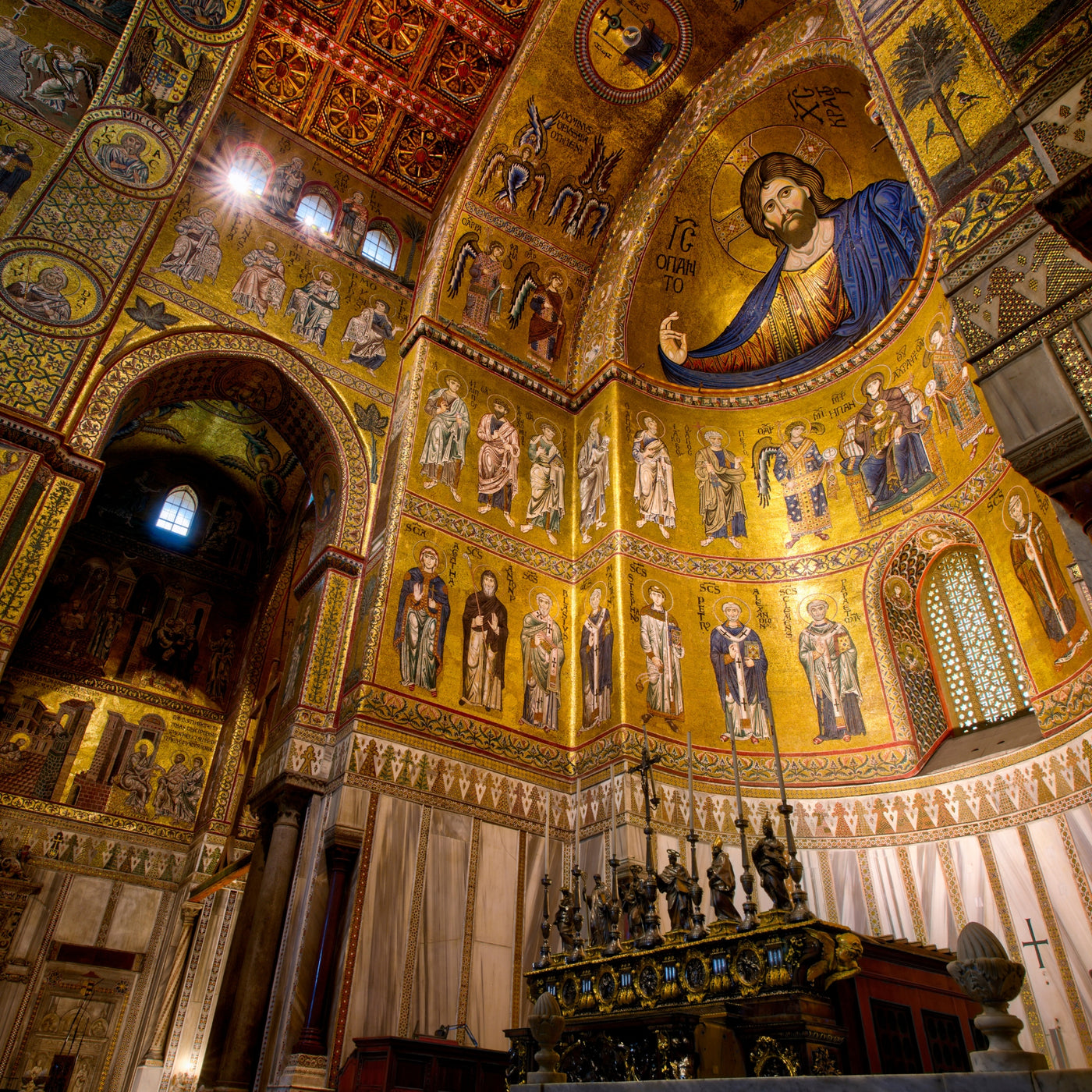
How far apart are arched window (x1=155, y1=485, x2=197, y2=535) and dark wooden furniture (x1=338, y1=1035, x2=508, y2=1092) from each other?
41.3ft

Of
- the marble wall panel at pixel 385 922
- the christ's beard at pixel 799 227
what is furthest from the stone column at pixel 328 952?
the christ's beard at pixel 799 227

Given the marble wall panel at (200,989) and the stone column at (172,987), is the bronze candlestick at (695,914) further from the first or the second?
the stone column at (172,987)

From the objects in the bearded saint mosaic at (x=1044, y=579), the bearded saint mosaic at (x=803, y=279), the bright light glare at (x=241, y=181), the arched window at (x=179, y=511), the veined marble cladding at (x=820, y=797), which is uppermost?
the bright light glare at (x=241, y=181)

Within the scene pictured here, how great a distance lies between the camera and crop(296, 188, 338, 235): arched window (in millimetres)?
14664

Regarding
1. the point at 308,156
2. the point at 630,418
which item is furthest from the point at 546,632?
the point at 308,156

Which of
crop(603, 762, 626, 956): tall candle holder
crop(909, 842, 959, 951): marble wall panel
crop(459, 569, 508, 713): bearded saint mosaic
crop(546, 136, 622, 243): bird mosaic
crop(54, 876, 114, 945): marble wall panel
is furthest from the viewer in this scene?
crop(546, 136, 622, 243): bird mosaic

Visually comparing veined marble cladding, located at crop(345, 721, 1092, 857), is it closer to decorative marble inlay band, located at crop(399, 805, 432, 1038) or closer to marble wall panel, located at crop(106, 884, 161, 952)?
decorative marble inlay band, located at crop(399, 805, 432, 1038)

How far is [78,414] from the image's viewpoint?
33.6 feet

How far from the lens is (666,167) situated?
14.9 m

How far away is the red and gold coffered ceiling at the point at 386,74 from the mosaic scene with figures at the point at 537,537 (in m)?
0.08

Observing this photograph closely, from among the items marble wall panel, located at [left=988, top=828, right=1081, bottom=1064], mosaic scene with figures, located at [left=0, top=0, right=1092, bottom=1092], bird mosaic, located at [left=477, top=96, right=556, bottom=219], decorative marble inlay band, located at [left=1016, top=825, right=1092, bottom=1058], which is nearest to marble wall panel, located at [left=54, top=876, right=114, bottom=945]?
mosaic scene with figures, located at [left=0, top=0, right=1092, bottom=1092]

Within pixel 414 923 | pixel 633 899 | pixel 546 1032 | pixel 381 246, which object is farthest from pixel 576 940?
pixel 381 246

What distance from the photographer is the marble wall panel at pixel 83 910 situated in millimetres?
13344

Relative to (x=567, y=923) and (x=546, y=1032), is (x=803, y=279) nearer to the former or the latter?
(x=567, y=923)
